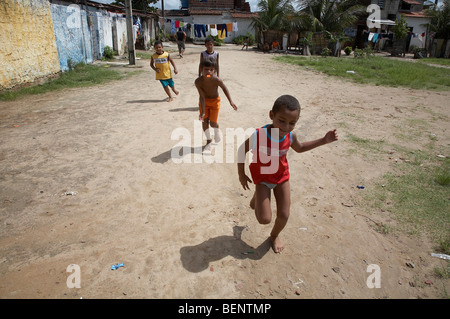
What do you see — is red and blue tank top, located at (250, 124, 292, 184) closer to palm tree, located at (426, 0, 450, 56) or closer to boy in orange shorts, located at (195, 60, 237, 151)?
boy in orange shorts, located at (195, 60, 237, 151)

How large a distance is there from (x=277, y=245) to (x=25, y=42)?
374 inches

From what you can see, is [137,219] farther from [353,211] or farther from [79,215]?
[353,211]

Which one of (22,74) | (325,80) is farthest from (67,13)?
(325,80)

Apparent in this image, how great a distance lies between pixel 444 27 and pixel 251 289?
30305 mm

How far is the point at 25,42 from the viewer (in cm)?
839

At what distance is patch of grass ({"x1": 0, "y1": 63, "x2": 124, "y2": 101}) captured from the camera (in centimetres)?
783

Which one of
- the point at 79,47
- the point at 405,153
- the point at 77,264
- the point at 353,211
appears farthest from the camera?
the point at 79,47

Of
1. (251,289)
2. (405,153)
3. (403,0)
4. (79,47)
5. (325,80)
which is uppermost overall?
(403,0)

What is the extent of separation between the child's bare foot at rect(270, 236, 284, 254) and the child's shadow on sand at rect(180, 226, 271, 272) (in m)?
0.06

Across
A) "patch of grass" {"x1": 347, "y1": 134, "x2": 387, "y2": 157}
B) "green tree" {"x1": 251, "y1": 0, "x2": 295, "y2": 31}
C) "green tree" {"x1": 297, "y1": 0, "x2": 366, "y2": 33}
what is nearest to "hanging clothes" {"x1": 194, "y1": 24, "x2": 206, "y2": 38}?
"green tree" {"x1": 251, "y1": 0, "x2": 295, "y2": 31}

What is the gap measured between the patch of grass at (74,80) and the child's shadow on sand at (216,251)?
24.2 feet

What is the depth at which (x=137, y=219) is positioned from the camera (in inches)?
120

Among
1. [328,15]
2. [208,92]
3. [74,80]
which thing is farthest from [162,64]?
[328,15]

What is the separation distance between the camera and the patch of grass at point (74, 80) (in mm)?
7833
